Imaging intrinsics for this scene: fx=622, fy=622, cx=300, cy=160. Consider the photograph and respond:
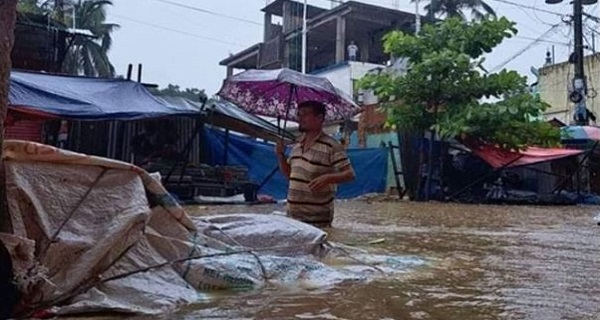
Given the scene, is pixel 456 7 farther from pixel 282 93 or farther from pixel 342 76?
pixel 282 93

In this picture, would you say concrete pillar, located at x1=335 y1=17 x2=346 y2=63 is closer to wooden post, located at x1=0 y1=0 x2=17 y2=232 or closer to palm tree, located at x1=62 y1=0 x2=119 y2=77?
palm tree, located at x1=62 y1=0 x2=119 y2=77

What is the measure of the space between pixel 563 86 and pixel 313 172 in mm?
23995

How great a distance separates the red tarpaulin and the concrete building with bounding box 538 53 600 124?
932cm

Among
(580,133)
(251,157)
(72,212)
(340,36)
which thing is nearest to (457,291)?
(72,212)

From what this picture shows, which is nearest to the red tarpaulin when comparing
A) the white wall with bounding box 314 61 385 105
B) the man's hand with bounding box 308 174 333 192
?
the white wall with bounding box 314 61 385 105

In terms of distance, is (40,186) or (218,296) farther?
(218,296)

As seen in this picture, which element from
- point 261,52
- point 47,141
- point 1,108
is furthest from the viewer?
point 261,52

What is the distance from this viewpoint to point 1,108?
221 centimetres

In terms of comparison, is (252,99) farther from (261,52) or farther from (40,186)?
(261,52)

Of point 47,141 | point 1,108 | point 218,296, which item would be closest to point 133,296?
point 218,296

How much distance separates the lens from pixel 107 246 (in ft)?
8.37

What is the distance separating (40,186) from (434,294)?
1845 millimetres

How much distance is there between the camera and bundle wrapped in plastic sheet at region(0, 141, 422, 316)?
236cm

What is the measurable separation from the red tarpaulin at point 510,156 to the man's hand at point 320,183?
457 inches
